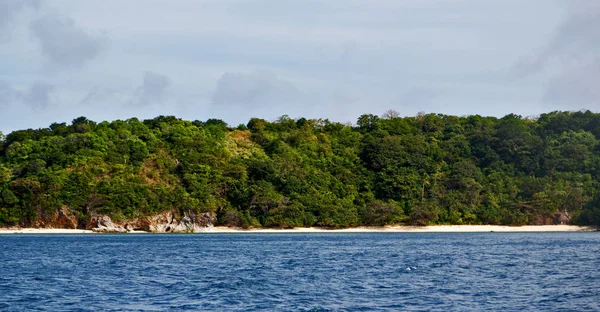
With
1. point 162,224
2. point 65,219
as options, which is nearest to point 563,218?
point 162,224

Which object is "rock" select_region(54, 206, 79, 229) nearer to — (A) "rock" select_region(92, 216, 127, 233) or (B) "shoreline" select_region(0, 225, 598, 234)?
(A) "rock" select_region(92, 216, 127, 233)

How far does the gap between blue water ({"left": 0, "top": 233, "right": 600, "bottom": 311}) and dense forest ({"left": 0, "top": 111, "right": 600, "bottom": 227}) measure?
43.9 metres

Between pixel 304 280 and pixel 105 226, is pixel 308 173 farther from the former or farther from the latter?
pixel 304 280

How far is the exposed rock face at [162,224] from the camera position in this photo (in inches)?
3910

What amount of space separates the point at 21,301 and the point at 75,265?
16248 mm

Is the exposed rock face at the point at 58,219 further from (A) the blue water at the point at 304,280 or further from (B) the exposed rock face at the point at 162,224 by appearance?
(A) the blue water at the point at 304,280

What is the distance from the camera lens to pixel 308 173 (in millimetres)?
118625

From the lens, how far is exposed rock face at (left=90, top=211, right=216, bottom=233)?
99312mm

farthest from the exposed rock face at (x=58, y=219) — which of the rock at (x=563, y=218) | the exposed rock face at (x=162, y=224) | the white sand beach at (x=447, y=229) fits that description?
the rock at (x=563, y=218)

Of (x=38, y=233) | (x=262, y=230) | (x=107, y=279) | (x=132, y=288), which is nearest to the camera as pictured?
(x=132, y=288)

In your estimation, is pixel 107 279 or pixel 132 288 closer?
pixel 132 288

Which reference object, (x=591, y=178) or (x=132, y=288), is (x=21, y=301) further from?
(x=591, y=178)

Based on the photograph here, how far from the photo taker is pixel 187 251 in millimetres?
59344

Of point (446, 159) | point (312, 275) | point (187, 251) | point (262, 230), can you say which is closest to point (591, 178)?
point (446, 159)
